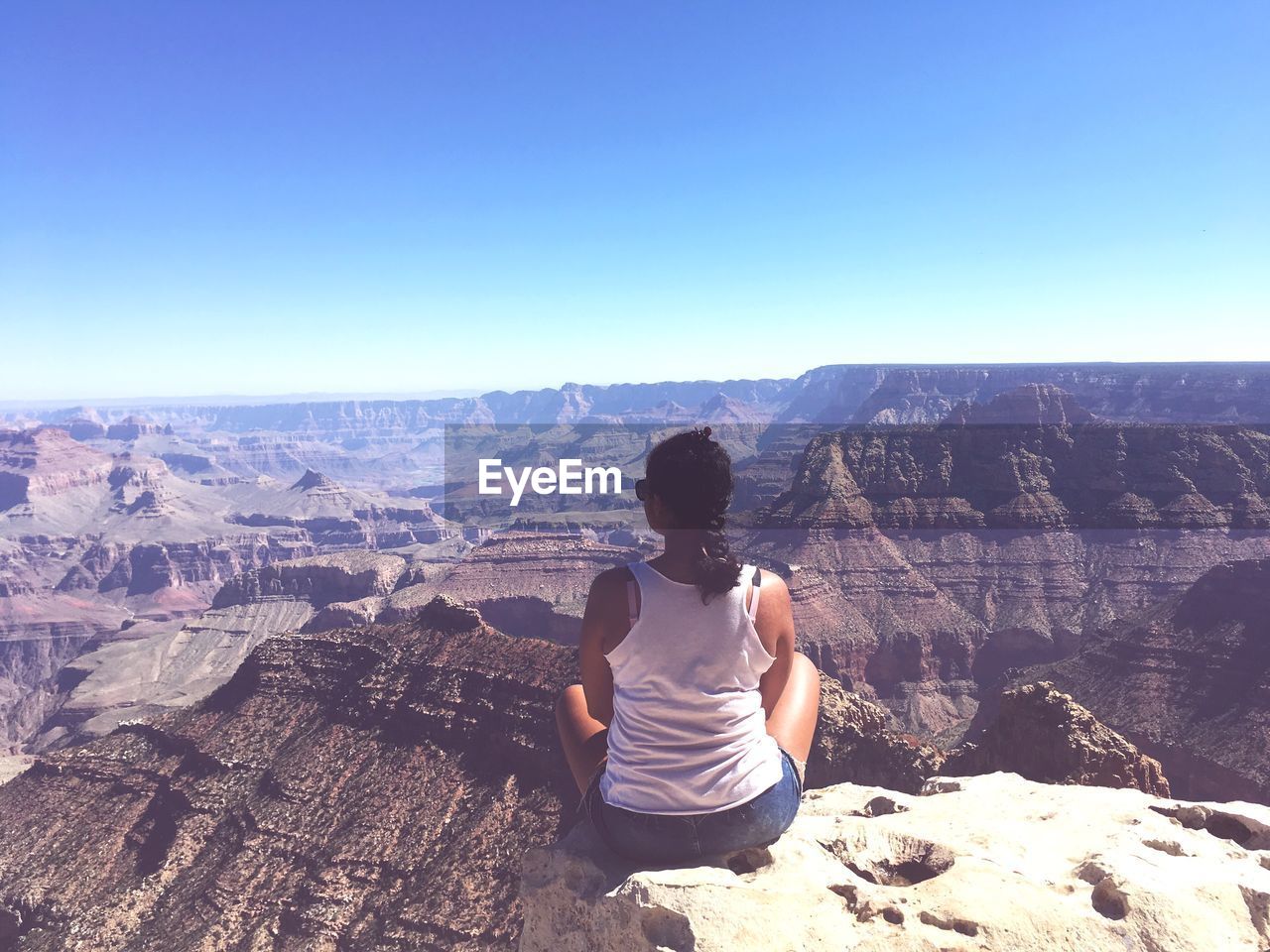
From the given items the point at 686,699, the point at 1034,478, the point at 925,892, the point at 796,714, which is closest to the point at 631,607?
the point at 686,699

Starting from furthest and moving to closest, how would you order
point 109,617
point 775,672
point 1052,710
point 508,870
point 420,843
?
point 109,617, point 420,843, point 508,870, point 1052,710, point 775,672

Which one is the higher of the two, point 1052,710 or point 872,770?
point 1052,710

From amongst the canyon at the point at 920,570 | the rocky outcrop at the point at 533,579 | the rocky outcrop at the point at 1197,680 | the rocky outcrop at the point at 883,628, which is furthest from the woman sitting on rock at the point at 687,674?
the rocky outcrop at the point at 533,579

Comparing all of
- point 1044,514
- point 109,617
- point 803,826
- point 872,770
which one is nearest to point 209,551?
point 109,617

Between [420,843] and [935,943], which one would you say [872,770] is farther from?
[935,943]

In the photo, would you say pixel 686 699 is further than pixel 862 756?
No

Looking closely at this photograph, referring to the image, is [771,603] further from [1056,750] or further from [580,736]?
A: [1056,750]

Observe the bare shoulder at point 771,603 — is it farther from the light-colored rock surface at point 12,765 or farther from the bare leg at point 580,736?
the light-colored rock surface at point 12,765

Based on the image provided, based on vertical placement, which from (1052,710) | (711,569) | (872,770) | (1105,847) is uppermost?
(711,569)
